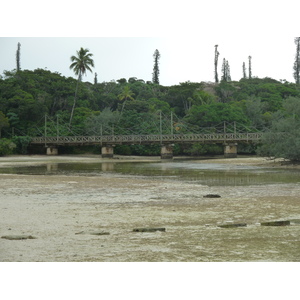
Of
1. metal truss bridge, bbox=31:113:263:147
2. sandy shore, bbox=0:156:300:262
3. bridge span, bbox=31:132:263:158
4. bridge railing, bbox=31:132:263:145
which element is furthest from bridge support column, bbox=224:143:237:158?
sandy shore, bbox=0:156:300:262

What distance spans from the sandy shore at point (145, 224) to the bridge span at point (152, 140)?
44.8m

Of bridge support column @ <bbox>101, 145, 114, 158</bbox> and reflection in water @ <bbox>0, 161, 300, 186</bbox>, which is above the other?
bridge support column @ <bbox>101, 145, 114, 158</bbox>

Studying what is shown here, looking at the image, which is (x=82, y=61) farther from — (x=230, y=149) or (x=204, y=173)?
(x=204, y=173)

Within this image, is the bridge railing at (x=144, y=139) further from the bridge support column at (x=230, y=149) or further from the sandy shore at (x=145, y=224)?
the sandy shore at (x=145, y=224)

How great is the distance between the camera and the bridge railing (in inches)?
Answer: 2534

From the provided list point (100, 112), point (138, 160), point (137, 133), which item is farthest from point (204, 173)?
point (100, 112)

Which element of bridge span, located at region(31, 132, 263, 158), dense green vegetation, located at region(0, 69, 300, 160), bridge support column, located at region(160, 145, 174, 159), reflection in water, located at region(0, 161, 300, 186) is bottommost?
reflection in water, located at region(0, 161, 300, 186)

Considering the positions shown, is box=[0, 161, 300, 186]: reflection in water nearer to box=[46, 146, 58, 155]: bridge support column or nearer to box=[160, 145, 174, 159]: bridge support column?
box=[160, 145, 174, 159]: bridge support column

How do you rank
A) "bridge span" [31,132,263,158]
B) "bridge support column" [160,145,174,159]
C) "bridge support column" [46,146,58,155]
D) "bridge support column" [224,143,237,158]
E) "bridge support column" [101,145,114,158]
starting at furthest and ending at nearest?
"bridge support column" [46,146,58,155] < "bridge support column" [101,145,114,158] < "bridge support column" [160,145,174,159] < "bridge support column" [224,143,237,158] < "bridge span" [31,132,263,158]

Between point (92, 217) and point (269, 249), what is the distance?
5.02 metres

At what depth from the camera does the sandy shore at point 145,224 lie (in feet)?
26.8

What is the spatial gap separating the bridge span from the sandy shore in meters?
44.8

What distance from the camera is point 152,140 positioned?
65562 mm

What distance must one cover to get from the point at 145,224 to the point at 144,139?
185 feet
